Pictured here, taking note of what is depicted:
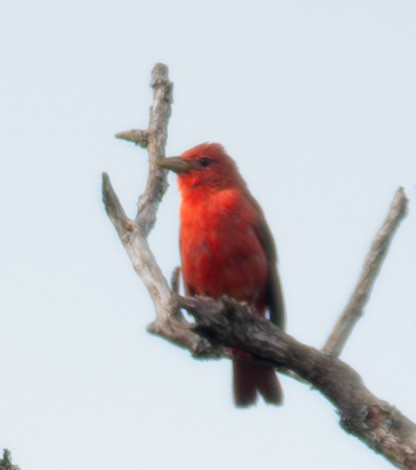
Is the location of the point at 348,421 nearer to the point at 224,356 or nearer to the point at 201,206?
the point at 224,356

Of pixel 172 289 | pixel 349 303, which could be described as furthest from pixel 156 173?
pixel 349 303

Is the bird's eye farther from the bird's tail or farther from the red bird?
the bird's tail

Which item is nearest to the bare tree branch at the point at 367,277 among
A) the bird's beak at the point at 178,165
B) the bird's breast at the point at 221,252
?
the bird's breast at the point at 221,252

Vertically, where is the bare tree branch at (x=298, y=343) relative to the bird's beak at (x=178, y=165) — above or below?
below

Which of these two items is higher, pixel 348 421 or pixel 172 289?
pixel 172 289

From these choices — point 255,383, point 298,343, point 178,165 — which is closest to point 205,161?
point 178,165

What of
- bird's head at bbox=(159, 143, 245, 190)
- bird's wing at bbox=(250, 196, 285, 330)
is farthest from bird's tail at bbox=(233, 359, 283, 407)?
bird's head at bbox=(159, 143, 245, 190)

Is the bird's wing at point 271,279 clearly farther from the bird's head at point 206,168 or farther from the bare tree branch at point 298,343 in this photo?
the bare tree branch at point 298,343
